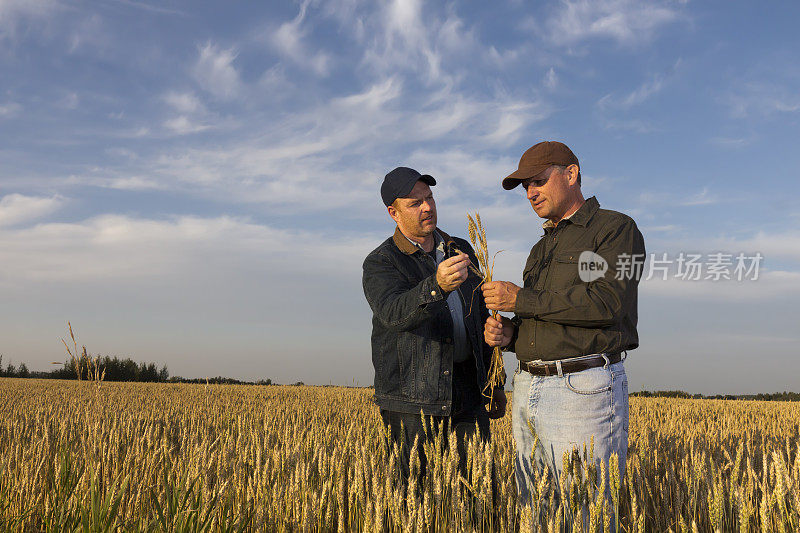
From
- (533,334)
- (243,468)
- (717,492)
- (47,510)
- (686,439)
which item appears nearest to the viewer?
(717,492)

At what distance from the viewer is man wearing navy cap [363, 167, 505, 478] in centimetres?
353

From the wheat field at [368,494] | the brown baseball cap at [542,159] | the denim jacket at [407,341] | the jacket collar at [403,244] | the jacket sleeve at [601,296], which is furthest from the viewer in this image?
the jacket collar at [403,244]

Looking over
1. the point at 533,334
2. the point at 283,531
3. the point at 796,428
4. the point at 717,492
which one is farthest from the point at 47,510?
the point at 796,428

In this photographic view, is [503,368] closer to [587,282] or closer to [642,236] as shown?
[587,282]

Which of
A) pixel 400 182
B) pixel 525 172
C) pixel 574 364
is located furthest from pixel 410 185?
pixel 574 364

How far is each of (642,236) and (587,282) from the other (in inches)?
16.1

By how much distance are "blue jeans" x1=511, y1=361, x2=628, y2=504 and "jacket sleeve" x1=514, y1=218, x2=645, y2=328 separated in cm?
26

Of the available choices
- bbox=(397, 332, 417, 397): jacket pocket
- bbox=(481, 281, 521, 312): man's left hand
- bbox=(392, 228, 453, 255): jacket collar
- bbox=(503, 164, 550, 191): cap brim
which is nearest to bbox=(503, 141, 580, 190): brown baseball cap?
bbox=(503, 164, 550, 191): cap brim

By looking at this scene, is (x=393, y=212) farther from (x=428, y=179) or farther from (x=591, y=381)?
(x=591, y=381)

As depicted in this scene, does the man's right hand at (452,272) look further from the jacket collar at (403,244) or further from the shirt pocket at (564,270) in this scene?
the jacket collar at (403,244)

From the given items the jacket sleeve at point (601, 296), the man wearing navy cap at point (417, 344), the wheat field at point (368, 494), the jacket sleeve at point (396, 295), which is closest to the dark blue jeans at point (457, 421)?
the man wearing navy cap at point (417, 344)

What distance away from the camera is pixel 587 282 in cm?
289

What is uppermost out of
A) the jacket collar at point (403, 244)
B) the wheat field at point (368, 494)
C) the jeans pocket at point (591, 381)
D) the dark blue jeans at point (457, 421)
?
the jacket collar at point (403, 244)

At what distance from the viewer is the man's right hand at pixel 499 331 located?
3.11m
